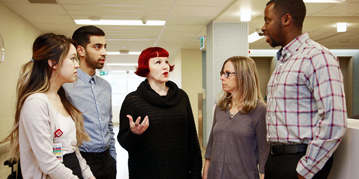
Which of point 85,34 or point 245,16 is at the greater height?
point 245,16

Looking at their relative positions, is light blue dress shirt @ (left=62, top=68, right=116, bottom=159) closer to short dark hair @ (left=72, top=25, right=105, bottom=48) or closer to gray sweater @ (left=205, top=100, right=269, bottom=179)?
short dark hair @ (left=72, top=25, right=105, bottom=48)

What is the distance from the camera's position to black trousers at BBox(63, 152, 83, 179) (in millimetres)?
1626

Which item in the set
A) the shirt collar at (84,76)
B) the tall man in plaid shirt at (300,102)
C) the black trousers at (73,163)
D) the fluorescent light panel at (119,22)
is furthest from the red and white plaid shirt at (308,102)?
the fluorescent light panel at (119,22)

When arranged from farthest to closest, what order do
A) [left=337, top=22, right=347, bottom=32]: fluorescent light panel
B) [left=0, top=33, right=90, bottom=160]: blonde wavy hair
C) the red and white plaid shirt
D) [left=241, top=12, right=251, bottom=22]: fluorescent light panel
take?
[left=337, top=22, right=347, bottom=32]: fluorescent light panel
[left=241, top=12, right=251, bottom=22]: fluorescent light panel
[left=0, top=33, right=90, bottom=160]: blonde wavy hair
the red and white plaid shirt

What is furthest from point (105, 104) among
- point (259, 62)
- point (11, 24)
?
point (259, 62)

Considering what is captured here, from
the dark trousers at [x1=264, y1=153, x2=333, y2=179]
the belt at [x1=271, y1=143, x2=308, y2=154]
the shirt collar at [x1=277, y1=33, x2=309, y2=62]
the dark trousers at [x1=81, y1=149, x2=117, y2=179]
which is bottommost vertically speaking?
the dark trousers at [x1=81, y1=149, x2=117, y2=179]

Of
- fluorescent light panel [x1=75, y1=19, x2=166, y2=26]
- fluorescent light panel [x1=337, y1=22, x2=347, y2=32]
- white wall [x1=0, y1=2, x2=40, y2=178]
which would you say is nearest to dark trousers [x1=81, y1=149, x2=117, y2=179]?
white wall [x1=0, y1=2, x2=40, y2=178]

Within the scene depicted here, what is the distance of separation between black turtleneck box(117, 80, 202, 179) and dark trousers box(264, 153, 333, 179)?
2.24 feet

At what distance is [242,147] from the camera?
6.89 feet

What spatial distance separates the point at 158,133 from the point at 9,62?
3.57 meters

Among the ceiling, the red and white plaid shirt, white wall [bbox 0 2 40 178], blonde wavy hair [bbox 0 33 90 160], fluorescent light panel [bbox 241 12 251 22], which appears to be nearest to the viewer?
the red and white plaid shirt

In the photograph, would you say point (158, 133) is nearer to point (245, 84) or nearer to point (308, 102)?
point (245, 84)

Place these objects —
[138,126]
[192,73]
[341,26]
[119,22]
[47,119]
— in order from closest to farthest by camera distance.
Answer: [47,119] < [138,126] < [119,22] < [341,26] < [192,73]

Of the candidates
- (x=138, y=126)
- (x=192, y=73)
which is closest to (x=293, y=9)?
(x=138, y=126)
